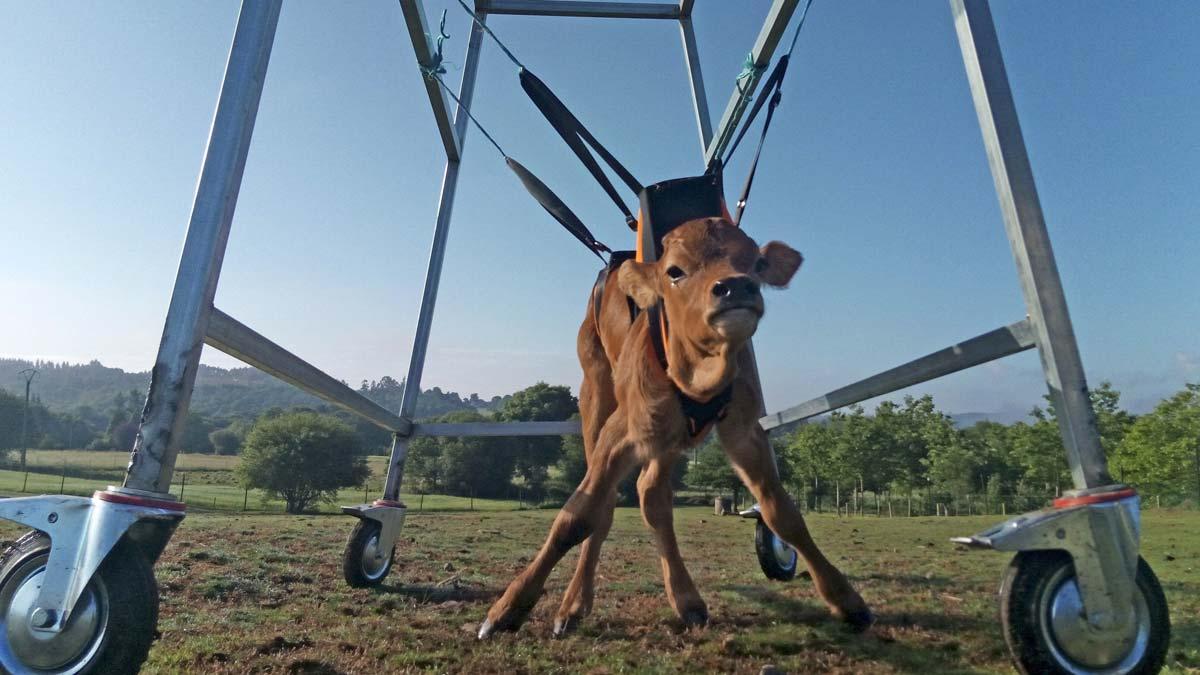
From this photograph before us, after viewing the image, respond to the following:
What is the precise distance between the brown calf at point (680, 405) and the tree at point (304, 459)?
491 inches

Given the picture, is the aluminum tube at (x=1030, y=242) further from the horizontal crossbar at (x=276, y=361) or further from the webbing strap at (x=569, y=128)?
the horizontal crossbar at (x=276, y=361)

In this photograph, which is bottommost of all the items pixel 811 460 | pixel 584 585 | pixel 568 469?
pixel 584 585

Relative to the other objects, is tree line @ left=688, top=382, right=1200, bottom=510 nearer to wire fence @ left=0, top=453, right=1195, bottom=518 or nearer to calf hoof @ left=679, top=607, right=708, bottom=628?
wire fence @ left=0, top=453, right=1195, bottom=518

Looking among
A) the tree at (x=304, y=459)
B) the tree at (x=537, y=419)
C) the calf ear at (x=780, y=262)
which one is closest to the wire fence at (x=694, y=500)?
the tree at (x=304, y=459)

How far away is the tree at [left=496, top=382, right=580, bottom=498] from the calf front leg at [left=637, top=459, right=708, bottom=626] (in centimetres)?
1041

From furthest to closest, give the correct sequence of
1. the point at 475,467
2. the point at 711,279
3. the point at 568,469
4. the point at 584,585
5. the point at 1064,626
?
the point at 475,467 < the point at 568,469 < the point at 584,585 < the point at 711,279 < the point at 1064,626

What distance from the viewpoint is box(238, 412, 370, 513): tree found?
44.7ft

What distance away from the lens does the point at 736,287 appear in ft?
5.15

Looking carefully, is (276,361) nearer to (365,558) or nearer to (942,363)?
(365,558)

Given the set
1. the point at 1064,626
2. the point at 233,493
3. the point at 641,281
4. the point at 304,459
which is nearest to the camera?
the point at 1064,626

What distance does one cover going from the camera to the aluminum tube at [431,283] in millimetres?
3871

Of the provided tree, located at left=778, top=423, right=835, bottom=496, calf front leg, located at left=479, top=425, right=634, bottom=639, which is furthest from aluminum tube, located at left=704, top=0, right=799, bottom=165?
tree, located at left=778, top=423, right=835, bottom=496

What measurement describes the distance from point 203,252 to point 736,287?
4.29 feet

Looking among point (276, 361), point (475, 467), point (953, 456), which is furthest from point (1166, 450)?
point (475, 467)
